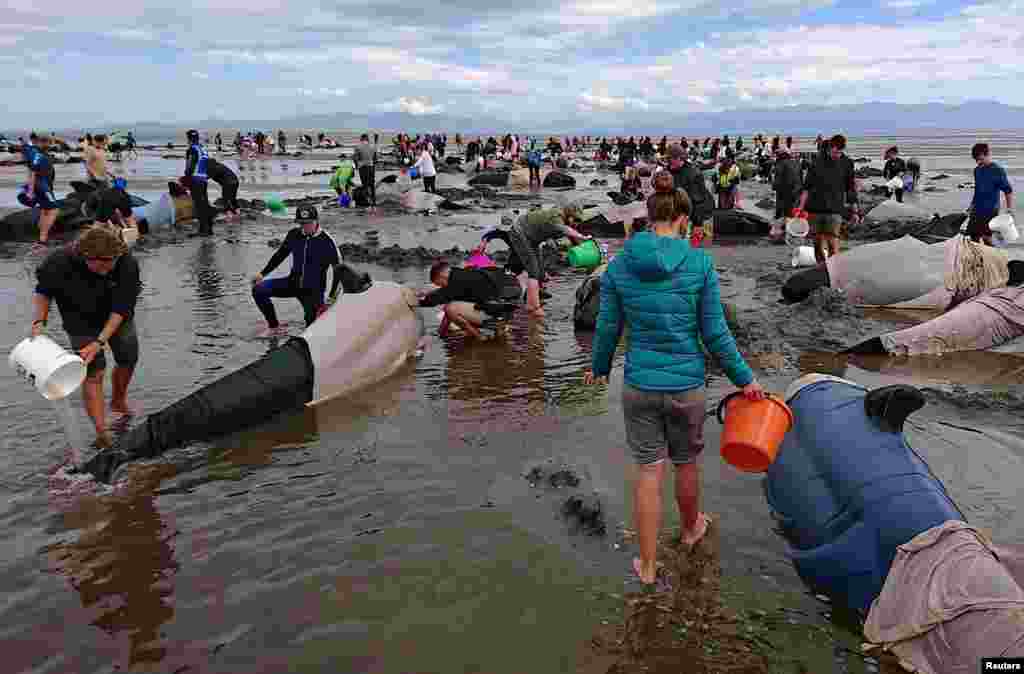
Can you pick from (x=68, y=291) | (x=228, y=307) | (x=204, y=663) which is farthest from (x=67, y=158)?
(x=204, y=663)

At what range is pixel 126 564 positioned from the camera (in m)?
4.17

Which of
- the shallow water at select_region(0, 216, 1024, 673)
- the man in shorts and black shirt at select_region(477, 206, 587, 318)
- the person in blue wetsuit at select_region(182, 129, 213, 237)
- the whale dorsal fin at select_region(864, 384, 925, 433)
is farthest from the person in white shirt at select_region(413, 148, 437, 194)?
the whale dorsal fin at select_region(864, 384, 925, 433)

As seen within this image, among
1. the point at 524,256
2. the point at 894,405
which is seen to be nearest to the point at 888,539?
the point at 894,405

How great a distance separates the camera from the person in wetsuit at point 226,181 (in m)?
17.6

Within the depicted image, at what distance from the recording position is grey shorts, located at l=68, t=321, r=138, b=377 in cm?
566

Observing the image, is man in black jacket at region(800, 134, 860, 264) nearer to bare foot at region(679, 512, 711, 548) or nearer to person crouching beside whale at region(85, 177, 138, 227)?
bare foot at region(679, 512, 711, 548)

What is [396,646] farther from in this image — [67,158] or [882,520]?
[67,158]

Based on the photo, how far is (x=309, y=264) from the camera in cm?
807

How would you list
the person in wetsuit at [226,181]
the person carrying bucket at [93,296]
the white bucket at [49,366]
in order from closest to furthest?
the white bucket at [49,366] → the person carrying bucket at [93,296] → the person in wetsuit at [226,181]

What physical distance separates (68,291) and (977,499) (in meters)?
6.21

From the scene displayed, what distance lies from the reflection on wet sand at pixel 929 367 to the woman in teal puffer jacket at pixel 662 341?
388cm

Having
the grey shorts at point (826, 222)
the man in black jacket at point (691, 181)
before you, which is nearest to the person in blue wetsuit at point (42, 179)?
the man in black jacket at point (691, 181)

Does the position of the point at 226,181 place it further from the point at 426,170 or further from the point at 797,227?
the point at 797,227

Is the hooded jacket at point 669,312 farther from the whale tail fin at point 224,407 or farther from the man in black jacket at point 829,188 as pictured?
the man in black jacket at point 829,188
